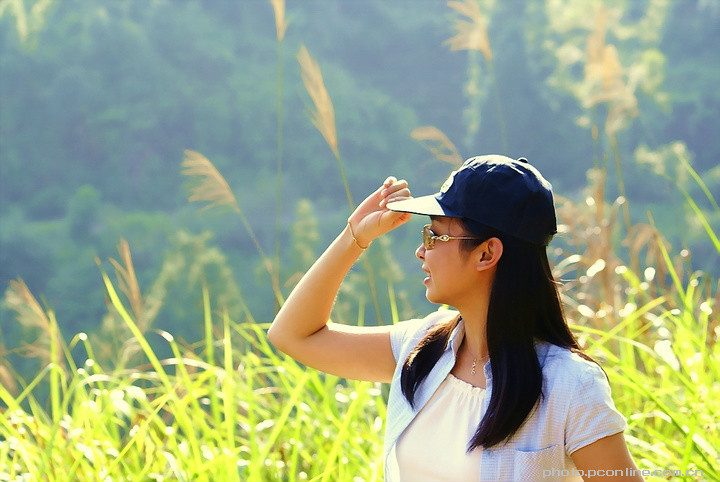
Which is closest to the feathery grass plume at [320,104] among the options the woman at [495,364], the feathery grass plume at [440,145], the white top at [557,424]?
the feathery grass plume at [440,145]

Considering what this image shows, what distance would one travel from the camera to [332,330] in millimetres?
1424

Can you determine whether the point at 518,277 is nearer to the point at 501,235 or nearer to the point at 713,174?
the point at 501,235

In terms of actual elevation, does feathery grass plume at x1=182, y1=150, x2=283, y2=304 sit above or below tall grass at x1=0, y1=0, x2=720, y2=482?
above

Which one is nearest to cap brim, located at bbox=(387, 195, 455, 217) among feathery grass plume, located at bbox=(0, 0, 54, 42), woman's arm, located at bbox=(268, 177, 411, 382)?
woman's arm, located at bbox=(268, 177, 411, 382)

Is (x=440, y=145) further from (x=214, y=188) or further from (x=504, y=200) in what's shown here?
(x=504, y=200)

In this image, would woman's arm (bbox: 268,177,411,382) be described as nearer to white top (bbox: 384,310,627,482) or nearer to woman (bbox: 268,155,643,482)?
woman (bbox: 268,155,643,482)

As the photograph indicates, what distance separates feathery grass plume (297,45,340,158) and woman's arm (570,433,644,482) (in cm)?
137

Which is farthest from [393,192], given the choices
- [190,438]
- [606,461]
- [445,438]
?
[190,438]

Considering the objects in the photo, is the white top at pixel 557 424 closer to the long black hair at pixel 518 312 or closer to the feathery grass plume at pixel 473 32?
the long black hair at pixel 518 312

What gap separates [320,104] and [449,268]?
1277mm

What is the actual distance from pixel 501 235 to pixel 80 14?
43038 millimetres

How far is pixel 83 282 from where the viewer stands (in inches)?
1208

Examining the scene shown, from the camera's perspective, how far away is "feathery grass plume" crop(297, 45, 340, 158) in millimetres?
2367

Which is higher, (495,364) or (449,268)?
(449,268)
